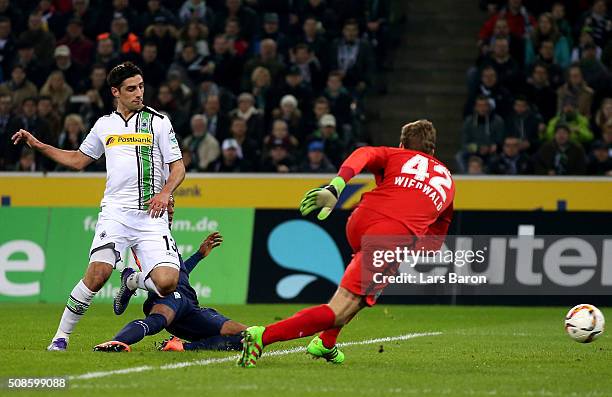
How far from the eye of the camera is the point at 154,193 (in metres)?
10.7

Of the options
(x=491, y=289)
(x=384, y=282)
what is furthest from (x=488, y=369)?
(x=491, y=289)

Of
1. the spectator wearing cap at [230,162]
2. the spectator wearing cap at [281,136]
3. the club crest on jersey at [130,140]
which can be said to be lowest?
the spectator wearing cap at [230,162]

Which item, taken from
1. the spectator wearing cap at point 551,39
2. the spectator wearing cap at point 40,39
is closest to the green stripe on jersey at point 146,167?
the spectator wearing cap at point 551,39

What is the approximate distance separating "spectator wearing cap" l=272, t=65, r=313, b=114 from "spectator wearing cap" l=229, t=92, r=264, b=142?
23.9 inches

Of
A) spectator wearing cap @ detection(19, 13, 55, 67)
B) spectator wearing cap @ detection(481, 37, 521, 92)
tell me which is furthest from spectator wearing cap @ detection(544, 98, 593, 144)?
spectator wearing cap @ detection(19, 13, 55, 67)

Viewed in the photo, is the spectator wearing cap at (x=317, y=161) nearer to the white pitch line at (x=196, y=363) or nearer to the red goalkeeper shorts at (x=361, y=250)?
the white pitch line at (x=196, y=363)

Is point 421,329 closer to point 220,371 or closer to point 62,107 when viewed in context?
point 220,371

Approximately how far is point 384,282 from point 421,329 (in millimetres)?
4689

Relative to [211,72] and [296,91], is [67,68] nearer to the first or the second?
[211,72]

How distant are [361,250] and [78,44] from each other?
15053 mm

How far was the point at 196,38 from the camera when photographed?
2288 centimetres

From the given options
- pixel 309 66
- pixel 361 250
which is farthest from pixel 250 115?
pixel 361 250

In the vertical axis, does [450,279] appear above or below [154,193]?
below

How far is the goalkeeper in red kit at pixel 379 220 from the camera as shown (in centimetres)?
915
